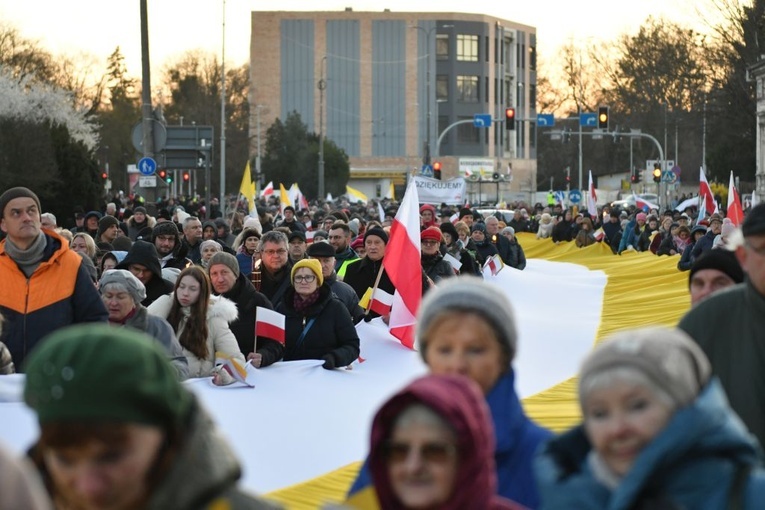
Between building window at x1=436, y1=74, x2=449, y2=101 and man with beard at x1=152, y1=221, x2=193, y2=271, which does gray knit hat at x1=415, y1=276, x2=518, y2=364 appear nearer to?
man with beard at x1=152, y1=221, x2=193, y2=271

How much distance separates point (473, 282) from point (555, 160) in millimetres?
137213

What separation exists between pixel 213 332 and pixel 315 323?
4.47 ft

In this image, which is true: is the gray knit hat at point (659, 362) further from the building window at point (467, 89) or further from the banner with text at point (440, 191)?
the building window at point (467, 89)

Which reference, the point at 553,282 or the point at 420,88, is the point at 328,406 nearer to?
the point at 553,282

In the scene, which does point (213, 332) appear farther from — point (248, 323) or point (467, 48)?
point (467, 48)

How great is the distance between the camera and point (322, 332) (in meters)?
11.4

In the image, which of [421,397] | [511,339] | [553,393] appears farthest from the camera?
[553,393]

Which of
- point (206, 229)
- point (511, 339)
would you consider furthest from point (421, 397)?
point (206, 229)

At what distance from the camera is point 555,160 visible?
140875 millimetres

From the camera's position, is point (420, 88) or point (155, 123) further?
Answer: point (420, 88)

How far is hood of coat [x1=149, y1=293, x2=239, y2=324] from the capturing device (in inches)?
401

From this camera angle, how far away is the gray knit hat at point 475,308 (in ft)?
14.9

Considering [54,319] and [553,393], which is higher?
[54,319]

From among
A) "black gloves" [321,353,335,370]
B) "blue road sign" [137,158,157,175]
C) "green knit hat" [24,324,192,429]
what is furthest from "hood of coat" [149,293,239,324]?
"blue road sign" [137,158,157,175]
